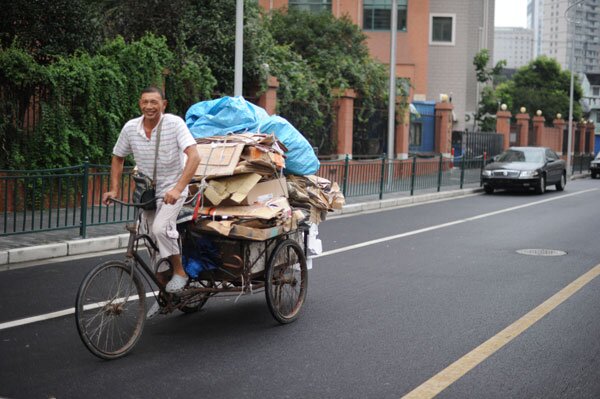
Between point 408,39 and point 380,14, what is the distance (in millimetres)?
2135

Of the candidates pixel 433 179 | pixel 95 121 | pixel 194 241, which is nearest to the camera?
pixel 194 241

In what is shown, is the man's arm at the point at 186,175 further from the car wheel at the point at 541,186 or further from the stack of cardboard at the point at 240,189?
the car wheel at the point at 541,186

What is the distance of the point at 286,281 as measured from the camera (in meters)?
7.48

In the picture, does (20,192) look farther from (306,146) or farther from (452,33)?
(452,33)

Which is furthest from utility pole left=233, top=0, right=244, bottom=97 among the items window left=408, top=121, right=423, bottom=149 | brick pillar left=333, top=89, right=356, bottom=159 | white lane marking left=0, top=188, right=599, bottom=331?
window left=408, top=121, right=423, bottom=149

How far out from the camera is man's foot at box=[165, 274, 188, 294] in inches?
258

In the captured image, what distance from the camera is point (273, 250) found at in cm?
727

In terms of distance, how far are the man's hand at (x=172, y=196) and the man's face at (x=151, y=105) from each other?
65 centimetres

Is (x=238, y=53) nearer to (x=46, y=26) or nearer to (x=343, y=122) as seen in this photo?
(x=46, y=26)

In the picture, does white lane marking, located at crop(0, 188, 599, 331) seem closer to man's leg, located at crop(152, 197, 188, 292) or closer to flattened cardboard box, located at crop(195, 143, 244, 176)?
man's leg, located at crop(152, 197, 188, 292)

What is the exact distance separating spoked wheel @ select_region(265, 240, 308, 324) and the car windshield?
68.6 feet

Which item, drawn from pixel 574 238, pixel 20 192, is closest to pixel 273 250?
pixel 20 192

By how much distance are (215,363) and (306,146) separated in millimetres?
2652

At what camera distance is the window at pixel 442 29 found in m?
51.2
